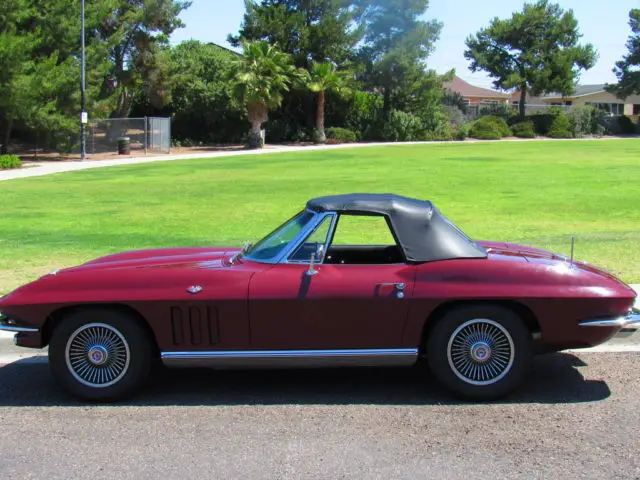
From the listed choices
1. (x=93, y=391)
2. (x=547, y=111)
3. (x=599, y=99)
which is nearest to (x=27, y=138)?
(x=93, y=391)

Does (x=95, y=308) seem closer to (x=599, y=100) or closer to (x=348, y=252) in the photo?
(x=348, y=252)

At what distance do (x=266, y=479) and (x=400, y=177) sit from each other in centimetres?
2114

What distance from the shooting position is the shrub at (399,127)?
204 feet

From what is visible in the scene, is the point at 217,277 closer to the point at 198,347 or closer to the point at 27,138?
the point at 198,347

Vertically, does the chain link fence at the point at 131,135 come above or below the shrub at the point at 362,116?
below

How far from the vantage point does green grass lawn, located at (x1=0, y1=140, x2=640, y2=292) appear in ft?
36.3

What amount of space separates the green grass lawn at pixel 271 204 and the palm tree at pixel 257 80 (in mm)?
19103

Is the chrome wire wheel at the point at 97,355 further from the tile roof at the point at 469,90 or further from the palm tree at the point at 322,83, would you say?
the tile roof at the point at 469,90

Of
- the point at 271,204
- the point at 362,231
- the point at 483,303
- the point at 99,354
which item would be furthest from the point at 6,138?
the point at 483,303

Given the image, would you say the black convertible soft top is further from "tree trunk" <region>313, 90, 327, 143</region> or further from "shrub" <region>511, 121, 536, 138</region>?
"shrub" <region>511, 121, 536, 138</region>

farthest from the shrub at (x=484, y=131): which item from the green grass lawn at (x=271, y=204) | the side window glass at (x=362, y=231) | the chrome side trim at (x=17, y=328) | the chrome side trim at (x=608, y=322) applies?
the chrome side trim at (x=17, y=328)

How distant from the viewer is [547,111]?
249ft

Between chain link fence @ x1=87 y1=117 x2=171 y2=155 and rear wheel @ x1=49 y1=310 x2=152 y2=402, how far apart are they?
129 ft

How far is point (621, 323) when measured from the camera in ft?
15.9
